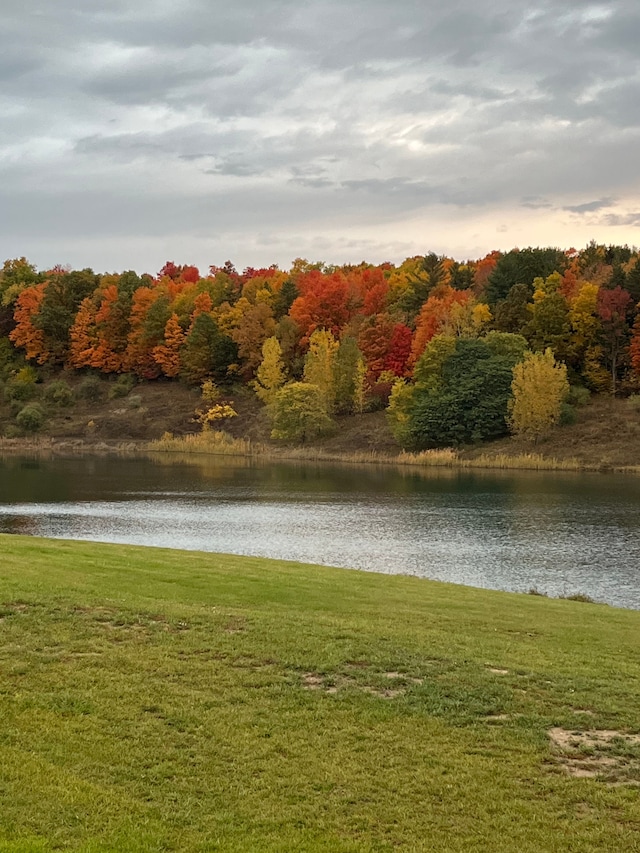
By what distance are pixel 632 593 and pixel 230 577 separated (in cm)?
1274

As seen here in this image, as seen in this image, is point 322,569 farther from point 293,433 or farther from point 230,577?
point 293,433

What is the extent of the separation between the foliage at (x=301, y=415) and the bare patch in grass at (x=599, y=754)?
272 feet

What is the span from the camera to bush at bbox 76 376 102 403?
381 ft

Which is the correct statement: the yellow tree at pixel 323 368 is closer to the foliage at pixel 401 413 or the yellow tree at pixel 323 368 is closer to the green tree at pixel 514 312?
the foliage at pixel 401 413

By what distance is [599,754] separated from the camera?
25.4ft

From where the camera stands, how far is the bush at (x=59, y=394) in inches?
4424

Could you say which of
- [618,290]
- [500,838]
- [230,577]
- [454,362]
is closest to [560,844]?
[500,838]

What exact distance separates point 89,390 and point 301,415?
39.6 meters

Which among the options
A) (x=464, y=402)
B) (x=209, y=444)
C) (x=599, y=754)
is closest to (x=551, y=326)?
(x=464, y=402)

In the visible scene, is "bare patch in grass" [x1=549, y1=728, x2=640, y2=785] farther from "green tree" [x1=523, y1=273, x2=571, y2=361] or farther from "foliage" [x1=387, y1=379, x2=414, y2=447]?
"green tree" [x1=523, y1=273, x2=571, y2=361]

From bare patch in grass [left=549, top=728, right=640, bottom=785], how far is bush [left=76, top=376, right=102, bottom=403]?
113m

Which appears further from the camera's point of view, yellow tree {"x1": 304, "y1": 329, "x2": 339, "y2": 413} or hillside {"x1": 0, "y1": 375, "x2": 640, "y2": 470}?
yellow tree {"x1": 304, "y1": 329, "x2": 339, "y2": 413}

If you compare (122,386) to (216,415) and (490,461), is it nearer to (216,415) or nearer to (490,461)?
(216,415)

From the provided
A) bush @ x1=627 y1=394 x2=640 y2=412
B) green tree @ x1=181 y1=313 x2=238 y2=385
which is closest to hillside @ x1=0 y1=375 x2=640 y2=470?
bush @ x1=627 y1=394 x2=640 y2=412
